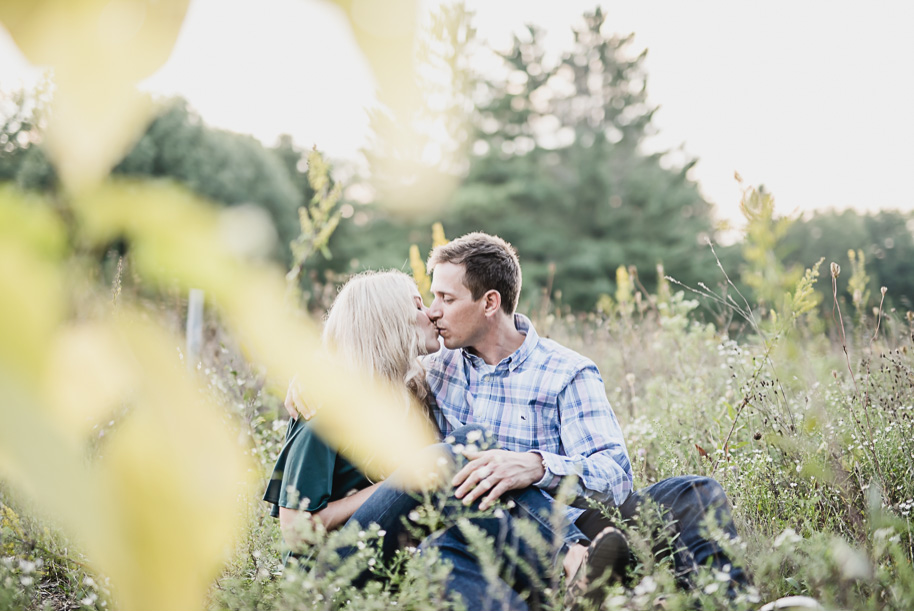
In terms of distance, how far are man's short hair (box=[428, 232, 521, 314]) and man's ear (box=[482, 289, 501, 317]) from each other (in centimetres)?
2

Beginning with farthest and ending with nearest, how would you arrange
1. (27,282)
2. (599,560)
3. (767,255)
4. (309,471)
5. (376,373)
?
(376,373), (309,471), (599,560), (767,255), (27,282)

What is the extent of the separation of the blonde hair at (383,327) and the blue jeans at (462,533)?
36 cm

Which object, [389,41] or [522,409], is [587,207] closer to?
[522,409]

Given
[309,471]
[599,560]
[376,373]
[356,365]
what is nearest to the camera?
[599,560]

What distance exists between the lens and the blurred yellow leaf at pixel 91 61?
0.31m

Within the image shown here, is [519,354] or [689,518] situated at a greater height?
[519,354]

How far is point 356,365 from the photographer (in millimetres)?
1834

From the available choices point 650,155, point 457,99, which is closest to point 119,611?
point 457,99

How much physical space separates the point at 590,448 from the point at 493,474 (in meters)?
0.50

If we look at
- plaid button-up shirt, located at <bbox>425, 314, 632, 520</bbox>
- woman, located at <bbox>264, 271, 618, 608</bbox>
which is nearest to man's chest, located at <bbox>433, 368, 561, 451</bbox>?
plaid button-up shirt, located at <bbox>425, 314, 632, 520</bbox>

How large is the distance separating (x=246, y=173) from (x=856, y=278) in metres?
3.44

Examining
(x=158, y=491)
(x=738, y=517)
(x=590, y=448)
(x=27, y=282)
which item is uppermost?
(x=27, y=282)

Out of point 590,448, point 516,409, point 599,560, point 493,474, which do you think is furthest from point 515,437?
point 599,560

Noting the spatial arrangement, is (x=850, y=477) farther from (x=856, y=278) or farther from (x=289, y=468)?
(x=289, y=468)
